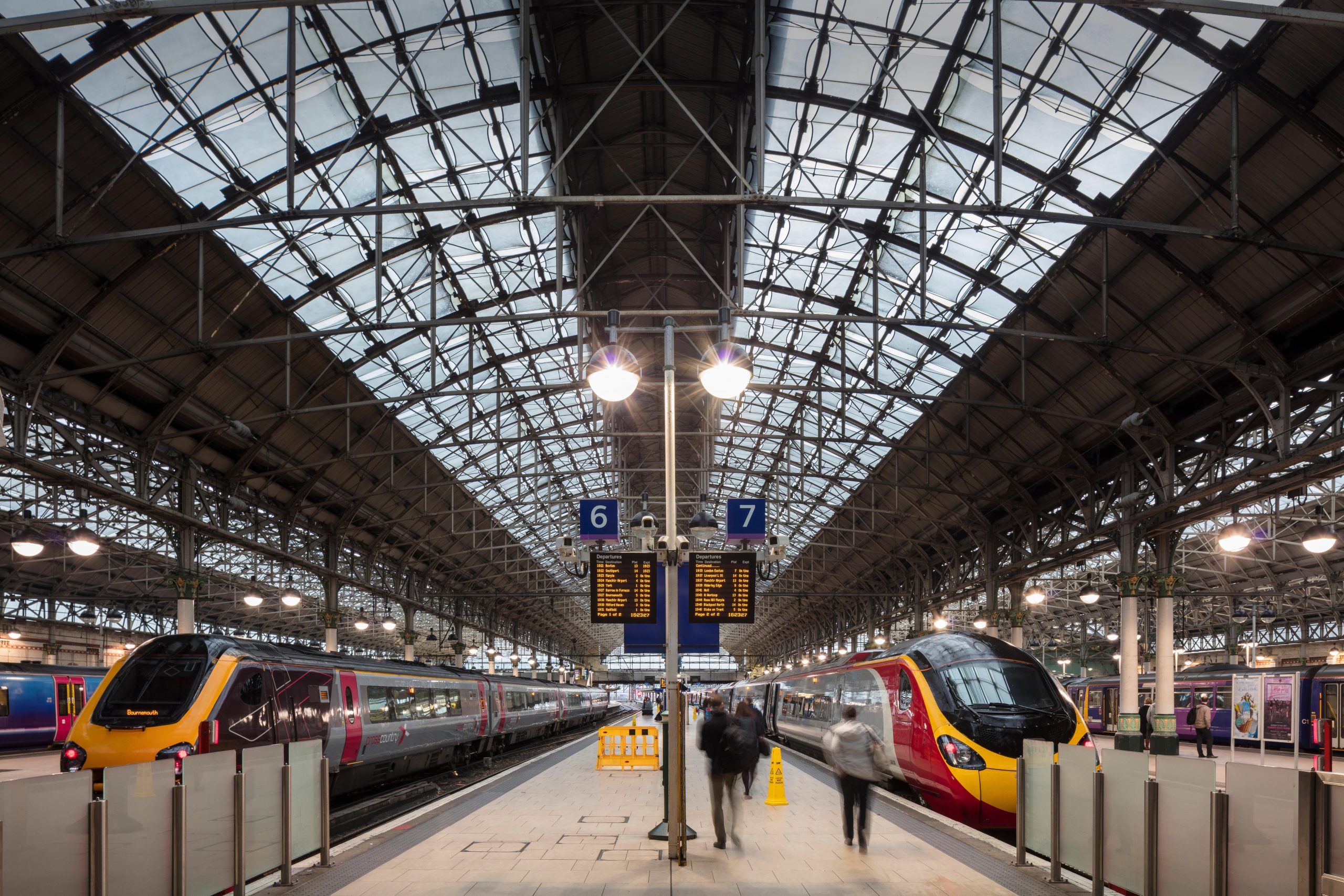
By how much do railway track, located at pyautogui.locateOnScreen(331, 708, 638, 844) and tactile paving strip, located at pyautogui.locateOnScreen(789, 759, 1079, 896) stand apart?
22.9 ft

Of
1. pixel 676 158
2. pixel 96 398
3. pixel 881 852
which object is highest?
pixel 676 158

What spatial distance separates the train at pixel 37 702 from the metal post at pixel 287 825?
25182 millimetres

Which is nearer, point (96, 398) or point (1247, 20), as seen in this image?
point (1247, 20)

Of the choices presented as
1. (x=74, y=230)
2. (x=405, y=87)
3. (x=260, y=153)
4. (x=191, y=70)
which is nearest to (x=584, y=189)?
(x=405, y=87)

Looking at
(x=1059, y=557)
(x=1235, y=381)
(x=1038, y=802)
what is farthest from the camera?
(x=1059, y=557)

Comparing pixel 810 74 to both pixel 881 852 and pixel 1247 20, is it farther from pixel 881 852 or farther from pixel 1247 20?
pixel 881 852

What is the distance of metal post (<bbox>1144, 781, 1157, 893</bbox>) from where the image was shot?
307 inches

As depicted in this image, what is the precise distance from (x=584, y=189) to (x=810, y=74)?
6.80 metres

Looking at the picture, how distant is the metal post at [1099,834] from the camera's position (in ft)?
28.2

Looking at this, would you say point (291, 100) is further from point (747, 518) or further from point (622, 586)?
point (747, 518)

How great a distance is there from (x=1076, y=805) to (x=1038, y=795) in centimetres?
85

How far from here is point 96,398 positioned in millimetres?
20703

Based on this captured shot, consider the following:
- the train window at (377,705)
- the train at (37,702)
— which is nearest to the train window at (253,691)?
the train window at (377,705)

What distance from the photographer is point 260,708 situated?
16.0m
